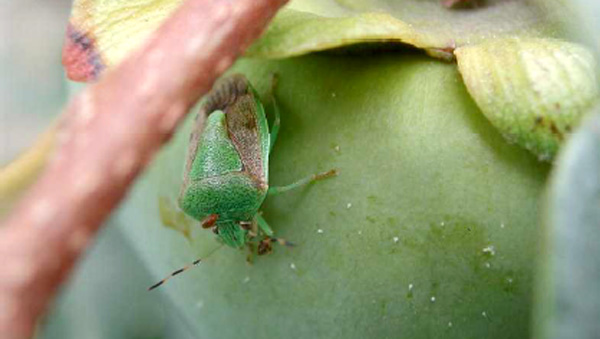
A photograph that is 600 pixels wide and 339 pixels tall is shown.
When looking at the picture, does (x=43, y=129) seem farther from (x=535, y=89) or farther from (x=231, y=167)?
(x=535, y=89)

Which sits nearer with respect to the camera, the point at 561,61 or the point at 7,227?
the point at 7,227

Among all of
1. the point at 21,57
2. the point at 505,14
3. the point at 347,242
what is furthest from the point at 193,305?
the point at 21,57

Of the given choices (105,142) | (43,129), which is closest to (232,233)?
(105,142)

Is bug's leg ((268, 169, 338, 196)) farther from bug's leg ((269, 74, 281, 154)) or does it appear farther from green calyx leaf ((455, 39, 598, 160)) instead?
green calyx leaf ((455, 39, 598, 160))

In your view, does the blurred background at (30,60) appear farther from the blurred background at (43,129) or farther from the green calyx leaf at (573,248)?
the green calyx leaf at (573,248)

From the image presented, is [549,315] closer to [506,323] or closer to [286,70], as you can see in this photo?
[506,323]

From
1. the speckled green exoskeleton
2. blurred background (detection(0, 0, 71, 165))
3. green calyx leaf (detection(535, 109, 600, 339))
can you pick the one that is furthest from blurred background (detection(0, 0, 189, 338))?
green calyx leaf (detection(535, 109, 600, 339))
